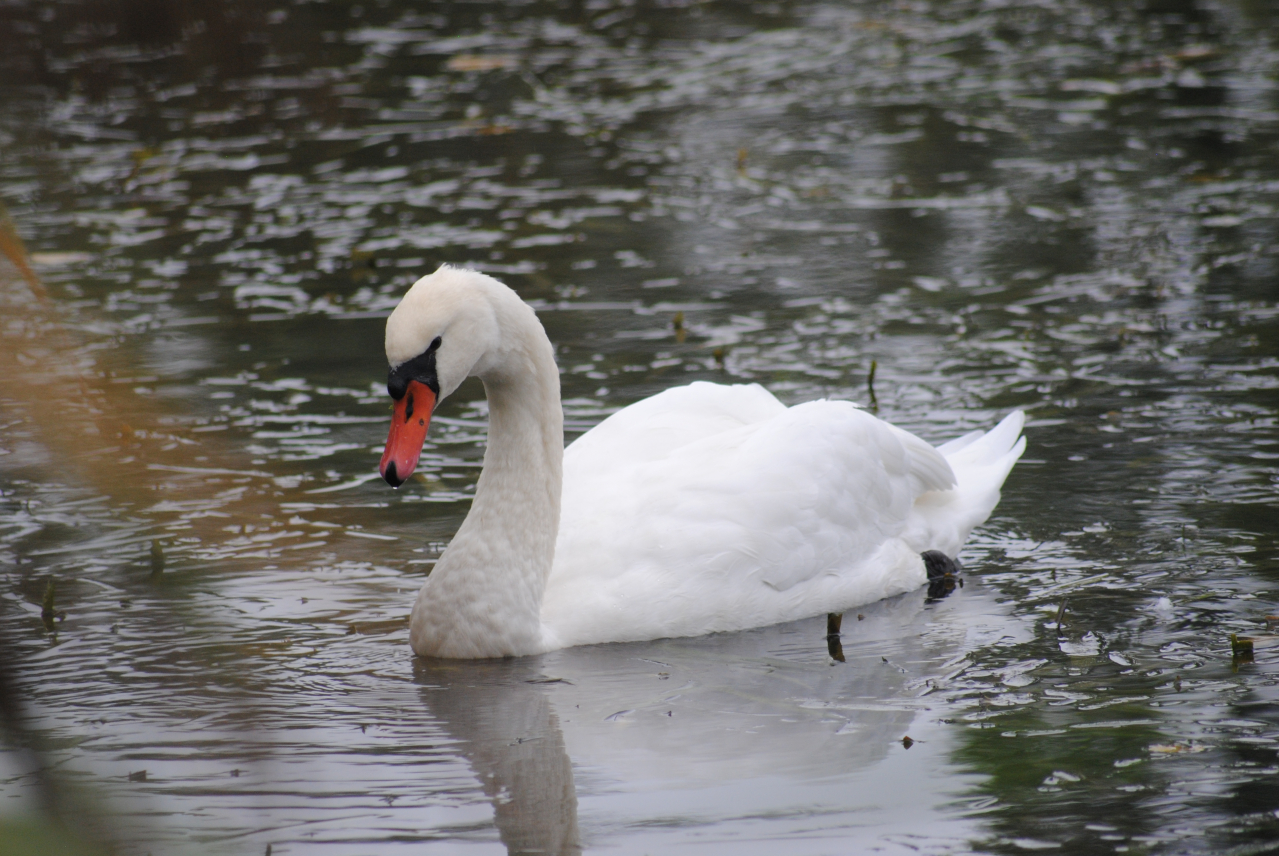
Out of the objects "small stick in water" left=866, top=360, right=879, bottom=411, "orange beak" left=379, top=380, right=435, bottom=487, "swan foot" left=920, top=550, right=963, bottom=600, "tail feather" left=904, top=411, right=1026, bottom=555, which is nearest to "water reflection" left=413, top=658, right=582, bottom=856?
"orange beak" left=379, top=380, right=435, bottom=487

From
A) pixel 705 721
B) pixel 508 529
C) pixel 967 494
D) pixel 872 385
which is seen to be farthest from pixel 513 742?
pixel 872 385

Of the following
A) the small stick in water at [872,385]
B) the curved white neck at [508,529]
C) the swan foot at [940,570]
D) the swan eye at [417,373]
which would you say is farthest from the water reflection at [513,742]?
the small stick in water at [872,385]

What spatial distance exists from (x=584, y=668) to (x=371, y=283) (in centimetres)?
539

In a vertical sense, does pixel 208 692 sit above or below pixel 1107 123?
above

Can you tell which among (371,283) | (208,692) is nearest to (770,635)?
(208,692)

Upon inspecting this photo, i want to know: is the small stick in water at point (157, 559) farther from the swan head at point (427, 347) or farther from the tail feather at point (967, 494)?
the tail feather at point (967, 494)

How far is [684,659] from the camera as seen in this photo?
214 inches

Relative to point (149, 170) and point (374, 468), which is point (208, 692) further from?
point (149, 170)

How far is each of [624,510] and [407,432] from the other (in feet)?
3.44

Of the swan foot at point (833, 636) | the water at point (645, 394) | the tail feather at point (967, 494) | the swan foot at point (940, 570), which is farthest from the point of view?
the tail feather at point (967, 494)

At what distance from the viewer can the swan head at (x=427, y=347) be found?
4.96 metres

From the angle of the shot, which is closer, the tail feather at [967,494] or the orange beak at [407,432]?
the orange beak at [407,432]

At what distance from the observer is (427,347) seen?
505cm

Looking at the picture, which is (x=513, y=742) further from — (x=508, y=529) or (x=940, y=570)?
(x=940, y=570)
